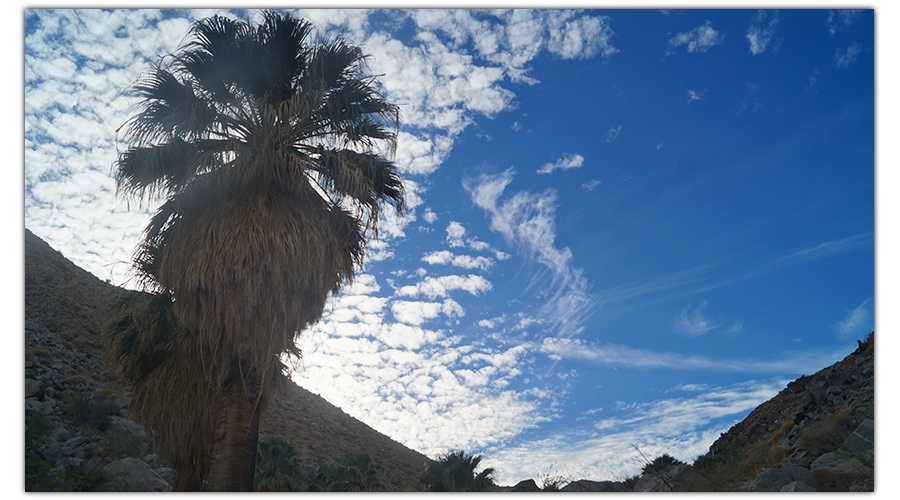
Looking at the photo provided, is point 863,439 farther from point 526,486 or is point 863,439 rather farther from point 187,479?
point 187,479

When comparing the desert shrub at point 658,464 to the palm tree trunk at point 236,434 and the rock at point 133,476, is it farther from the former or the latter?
the rock at point 133,476

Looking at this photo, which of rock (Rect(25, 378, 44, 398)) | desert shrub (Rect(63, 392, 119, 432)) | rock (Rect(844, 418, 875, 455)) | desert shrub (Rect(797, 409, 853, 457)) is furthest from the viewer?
desert shrub (Rect(63, 392, 119, 432))

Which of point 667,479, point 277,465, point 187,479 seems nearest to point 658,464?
point 667,479

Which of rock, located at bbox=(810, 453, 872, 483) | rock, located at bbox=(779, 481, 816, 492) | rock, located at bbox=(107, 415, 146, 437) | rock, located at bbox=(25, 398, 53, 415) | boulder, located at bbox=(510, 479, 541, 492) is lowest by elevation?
rock, located at bbox=(107, 415, 146, 437)

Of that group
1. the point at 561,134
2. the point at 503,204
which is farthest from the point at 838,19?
the point at 503,204

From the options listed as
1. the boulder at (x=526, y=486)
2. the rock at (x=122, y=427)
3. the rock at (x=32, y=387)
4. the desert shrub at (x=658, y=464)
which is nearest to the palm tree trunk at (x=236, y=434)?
the boulder at (x=526, y=486)

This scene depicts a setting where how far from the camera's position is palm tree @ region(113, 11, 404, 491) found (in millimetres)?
5586

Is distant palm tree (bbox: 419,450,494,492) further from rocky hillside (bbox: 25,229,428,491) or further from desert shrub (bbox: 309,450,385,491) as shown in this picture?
rocky hillside (bbox: 25,229,428,491)

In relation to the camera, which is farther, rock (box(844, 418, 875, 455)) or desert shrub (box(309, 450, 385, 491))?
desert shrub (box(309, 450, 385, 491))

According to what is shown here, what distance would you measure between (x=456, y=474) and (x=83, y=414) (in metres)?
10.8

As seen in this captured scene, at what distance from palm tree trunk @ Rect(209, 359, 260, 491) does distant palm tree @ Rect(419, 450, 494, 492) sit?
947cm

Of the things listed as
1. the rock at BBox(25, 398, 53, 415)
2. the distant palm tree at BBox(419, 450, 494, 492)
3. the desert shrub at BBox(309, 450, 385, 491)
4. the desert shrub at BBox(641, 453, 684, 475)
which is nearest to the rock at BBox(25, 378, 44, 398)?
the rock at BBox(25, 398, 53, 415)

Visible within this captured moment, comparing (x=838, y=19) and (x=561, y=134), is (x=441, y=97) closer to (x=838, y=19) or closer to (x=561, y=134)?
(x=561, y=134)

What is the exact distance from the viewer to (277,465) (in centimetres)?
1680
